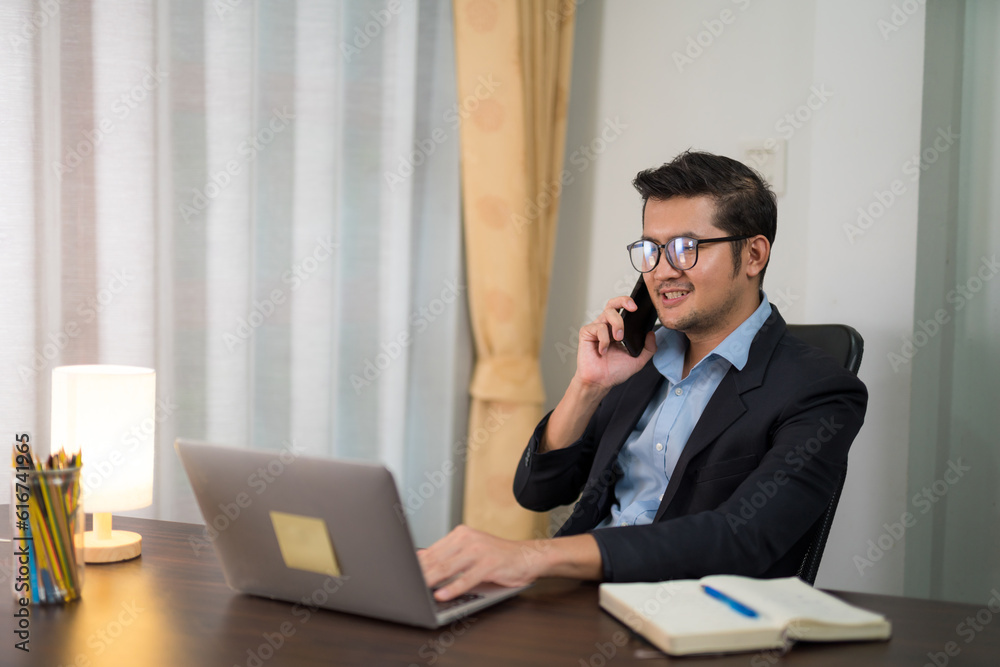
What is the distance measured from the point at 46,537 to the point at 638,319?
1.22m

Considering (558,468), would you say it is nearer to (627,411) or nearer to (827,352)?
(627,411)

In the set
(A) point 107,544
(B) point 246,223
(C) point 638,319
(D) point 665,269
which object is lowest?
(A) point 107,544

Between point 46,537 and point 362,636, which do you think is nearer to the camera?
point 362,636

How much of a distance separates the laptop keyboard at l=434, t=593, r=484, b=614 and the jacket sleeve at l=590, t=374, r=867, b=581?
22cm

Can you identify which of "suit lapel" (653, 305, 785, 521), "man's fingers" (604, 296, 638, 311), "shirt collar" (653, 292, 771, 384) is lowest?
"suit lapel" (653, 305, 785, 521)

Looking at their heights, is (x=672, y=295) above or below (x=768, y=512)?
above

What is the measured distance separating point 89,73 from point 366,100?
74 cm

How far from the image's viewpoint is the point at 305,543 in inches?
44.0

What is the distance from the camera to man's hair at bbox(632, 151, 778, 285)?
1.77m

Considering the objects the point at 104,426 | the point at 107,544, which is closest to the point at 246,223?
the point at 104,426

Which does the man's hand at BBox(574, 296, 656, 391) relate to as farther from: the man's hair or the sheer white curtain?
the sheer white curtain

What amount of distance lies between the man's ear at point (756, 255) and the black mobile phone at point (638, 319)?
0.70 feet

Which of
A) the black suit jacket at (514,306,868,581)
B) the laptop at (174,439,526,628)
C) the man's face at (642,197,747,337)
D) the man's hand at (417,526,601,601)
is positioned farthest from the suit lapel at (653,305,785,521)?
the laptop at (174,439,526,628)

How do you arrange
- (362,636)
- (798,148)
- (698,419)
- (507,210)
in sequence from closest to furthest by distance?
(362,636)
(698,419)
(798,148)
(507,210)
